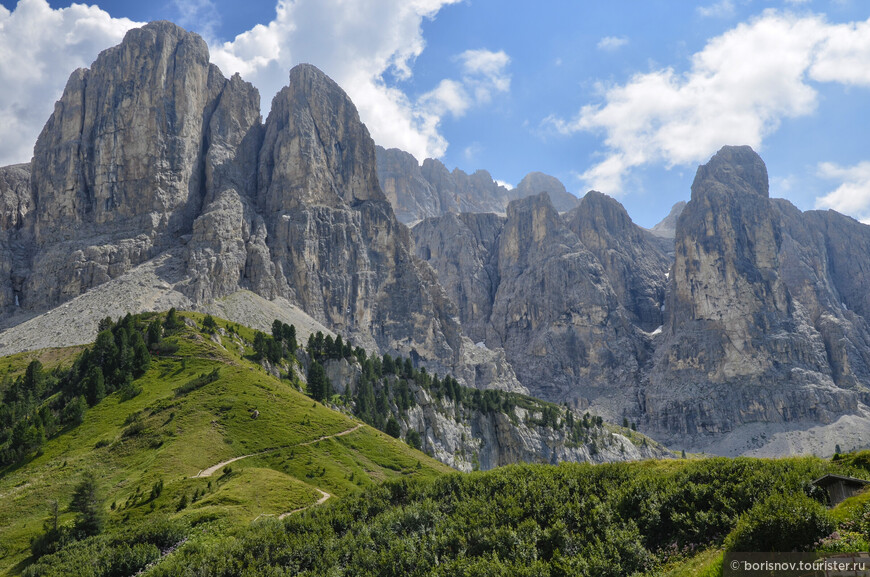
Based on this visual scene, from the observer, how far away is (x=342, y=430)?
112 m

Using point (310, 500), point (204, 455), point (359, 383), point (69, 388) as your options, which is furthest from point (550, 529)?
point (359, 383)

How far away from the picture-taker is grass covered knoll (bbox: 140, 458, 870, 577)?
1363 inches

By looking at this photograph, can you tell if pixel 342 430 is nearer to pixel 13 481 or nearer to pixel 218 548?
pixel 13 481

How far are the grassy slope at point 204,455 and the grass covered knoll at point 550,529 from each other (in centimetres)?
1413

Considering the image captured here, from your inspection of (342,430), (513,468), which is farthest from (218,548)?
(342,430)

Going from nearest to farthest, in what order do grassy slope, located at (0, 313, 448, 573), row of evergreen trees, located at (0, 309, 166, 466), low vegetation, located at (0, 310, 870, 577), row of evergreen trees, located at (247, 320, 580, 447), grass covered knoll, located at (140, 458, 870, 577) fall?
grass covered knoll, located at (140, 458, 870, 577) < low vegetation, located at (0, 310, 870, 577) < grassy slope, located at (0, 313, 448, 573) < row of evergreen trees, located at (0, 309, 166, 466) < row of evergreen trees, located at (247, 320, 580, 447)

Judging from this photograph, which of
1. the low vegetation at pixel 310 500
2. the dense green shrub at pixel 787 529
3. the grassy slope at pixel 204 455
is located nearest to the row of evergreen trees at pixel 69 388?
the low vegetation at pixel 310 500

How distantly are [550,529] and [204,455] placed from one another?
6356cm

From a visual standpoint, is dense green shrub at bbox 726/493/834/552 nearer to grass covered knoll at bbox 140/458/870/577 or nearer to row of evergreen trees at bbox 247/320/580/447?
grass covered knoll at bbox 140/458/870/577

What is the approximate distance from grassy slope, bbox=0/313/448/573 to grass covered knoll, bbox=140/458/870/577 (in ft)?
46.4

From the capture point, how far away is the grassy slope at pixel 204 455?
220 feet

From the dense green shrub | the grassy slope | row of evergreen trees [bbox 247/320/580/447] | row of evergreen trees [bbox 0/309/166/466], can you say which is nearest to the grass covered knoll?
the dense green shrub

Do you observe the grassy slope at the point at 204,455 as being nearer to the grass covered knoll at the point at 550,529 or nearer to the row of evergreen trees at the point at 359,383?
the grass covered knoll at the point at 550,529

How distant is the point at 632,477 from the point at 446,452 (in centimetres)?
14375
